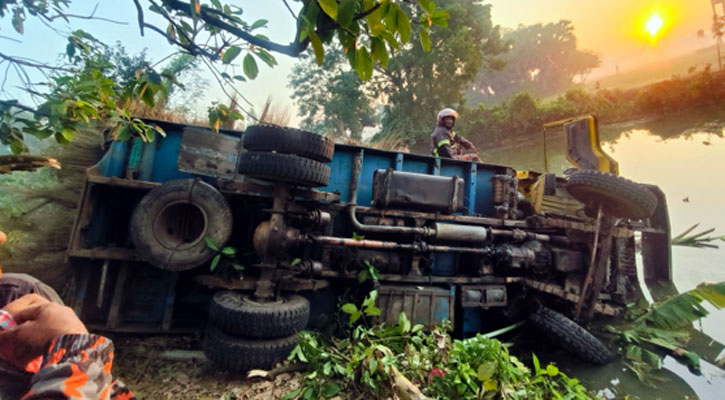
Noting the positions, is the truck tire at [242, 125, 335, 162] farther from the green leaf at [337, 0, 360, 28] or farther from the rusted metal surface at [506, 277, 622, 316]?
the rusted metal surface at [506, 277, 622, 316]

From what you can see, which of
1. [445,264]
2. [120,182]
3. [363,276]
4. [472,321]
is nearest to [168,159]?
[120,182]

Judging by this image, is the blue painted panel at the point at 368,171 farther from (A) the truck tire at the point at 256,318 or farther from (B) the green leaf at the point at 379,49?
(B) the green leaf at the point at 379,49

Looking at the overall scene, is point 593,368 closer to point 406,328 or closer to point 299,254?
point 406,328

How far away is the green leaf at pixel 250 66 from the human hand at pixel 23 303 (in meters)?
1.23

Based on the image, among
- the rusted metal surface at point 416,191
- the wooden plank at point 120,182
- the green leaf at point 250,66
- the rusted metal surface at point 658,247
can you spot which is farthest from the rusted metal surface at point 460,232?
the rusted metal surface at point 658,247

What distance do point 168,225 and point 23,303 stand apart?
2.15 metres

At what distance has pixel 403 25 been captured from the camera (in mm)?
977

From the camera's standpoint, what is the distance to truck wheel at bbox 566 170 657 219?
3.49 meters

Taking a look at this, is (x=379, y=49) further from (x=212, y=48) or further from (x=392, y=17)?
(x=212, y=48)

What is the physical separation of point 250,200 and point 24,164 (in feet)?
6.65

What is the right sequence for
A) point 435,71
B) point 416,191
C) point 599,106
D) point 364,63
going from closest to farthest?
point 364,63, point 416,191, point 599,106, point 435,71

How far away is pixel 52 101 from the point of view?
4.52ft

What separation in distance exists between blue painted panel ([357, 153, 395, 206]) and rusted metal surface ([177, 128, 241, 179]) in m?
1.56

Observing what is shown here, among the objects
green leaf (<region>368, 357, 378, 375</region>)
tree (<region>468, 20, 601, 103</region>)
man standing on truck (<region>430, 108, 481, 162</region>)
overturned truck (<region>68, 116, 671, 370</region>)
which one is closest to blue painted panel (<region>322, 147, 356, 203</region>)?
overturned truck (<region>68, 116, 671, 370</region>)
